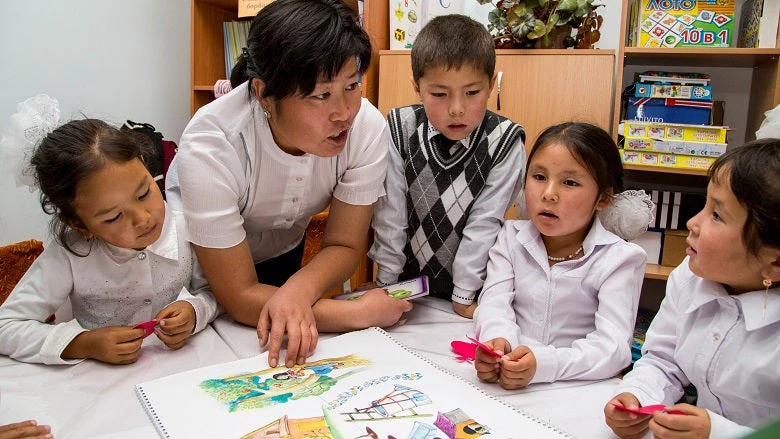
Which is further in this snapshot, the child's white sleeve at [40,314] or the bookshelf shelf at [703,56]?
the bookshelf shelf at [703,56]

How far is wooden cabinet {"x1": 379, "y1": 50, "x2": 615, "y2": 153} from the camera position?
2080 millimetres

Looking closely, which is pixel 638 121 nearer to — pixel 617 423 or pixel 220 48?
pixel 617 423

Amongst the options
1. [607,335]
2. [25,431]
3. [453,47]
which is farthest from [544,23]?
[25,431]

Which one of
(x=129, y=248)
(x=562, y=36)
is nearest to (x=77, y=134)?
(x=129, y=248)

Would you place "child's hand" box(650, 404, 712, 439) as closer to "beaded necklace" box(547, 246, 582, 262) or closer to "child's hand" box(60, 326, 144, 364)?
"beaded necklace" box(547, 246, 582, 262)

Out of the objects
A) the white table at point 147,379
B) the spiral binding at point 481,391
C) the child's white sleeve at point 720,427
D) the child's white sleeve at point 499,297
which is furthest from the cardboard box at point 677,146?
the child's white sleeve at point 720,427

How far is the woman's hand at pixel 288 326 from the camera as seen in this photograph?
87 cm

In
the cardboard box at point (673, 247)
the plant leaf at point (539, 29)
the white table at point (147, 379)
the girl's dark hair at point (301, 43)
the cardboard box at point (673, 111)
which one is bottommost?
the cardboard box at point (673, 247)

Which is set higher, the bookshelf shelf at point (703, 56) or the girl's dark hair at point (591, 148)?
the bookshelf shelf at point (703, 56)

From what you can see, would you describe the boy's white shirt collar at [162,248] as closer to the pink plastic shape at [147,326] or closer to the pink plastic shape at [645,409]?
A: the pink plastic shape at [147,326]

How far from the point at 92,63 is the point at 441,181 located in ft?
5.62

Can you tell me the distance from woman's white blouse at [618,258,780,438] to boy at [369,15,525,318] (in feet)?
1.32

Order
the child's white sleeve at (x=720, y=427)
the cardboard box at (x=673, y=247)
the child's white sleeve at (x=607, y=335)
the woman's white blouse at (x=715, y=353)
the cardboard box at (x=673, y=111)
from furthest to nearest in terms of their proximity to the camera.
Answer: the cardboard box at (x=673, y=247) → the cardboard box at (x=673, y=111) → the child's white sleeve at (x=607, y=335) → the woman's white blouse at (x=715, y=353) → the child's white sleeve at (x=720, y=427)

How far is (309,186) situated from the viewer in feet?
3.85
